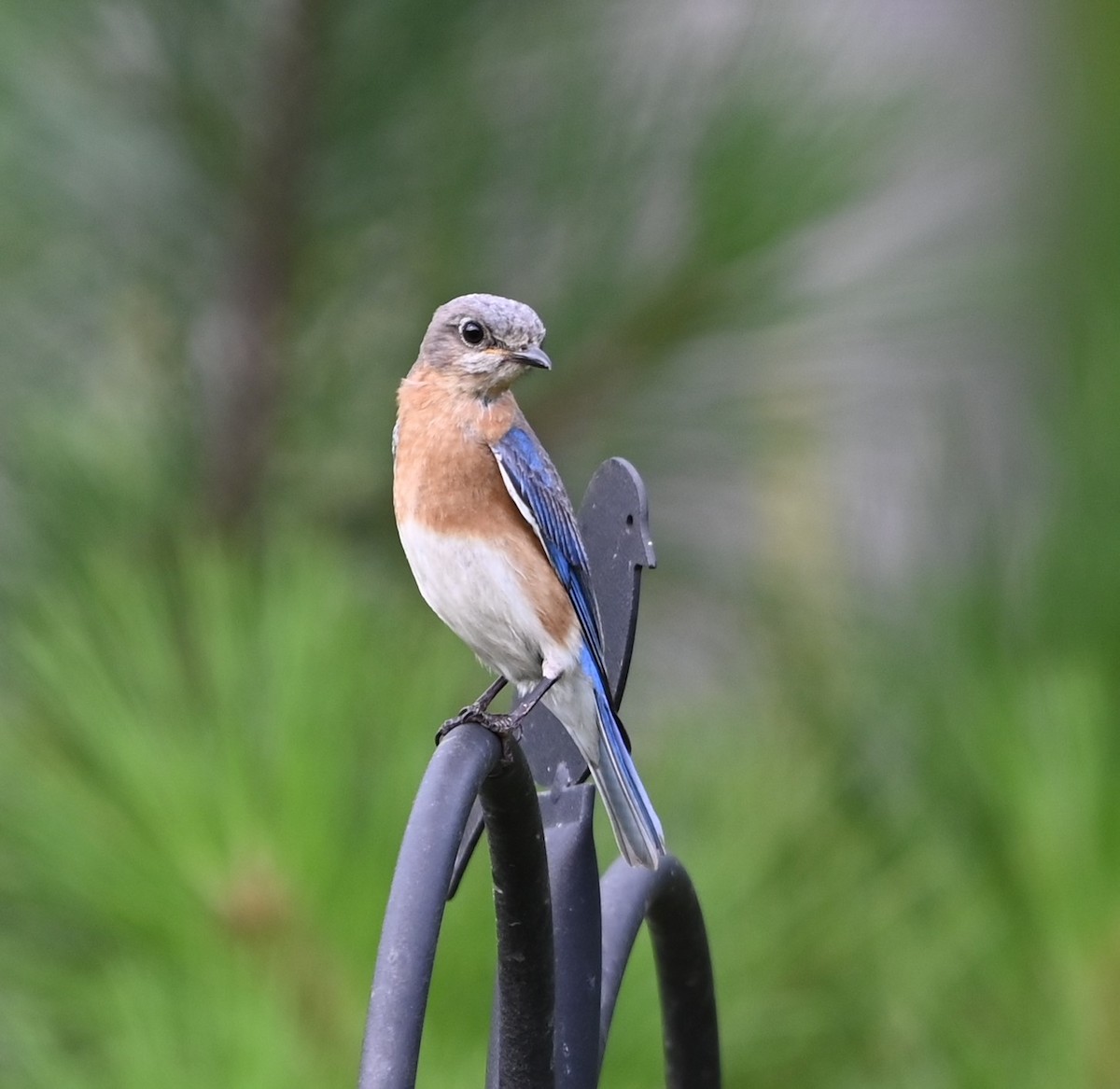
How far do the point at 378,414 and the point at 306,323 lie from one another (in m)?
0.18

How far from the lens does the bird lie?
2229mm

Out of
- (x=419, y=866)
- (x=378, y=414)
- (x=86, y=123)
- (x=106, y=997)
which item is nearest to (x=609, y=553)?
(x=419, y=866)

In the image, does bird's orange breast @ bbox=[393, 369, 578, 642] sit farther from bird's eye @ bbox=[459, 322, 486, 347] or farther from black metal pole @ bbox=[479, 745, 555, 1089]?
black metal pole @ bbox=[479, 745, 555, 1089]

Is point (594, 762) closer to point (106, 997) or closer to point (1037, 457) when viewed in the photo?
point (106, 997)

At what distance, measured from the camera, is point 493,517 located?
235 centimetres

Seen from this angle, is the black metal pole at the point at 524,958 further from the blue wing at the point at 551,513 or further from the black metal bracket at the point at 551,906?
the blue wing at the point at 551,513

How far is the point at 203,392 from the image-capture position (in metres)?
2.78

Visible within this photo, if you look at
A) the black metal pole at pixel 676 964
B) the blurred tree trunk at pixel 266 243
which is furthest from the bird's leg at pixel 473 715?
the blurred tree trunk at pixel 266 243

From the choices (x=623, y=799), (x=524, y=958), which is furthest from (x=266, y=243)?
(x=524, y=958)

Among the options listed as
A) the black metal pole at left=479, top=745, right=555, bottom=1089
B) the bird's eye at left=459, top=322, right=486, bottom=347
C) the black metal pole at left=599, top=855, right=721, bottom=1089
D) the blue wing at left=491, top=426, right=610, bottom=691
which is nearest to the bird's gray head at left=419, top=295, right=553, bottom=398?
the bird's eye at left=459, top=322, right=486, bottom=347

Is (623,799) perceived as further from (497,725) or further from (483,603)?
(483,603)

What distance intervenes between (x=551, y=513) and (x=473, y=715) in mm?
438

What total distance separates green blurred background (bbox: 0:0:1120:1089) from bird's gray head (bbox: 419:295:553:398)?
1.01 feet

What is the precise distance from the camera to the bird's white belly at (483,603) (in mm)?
2227
